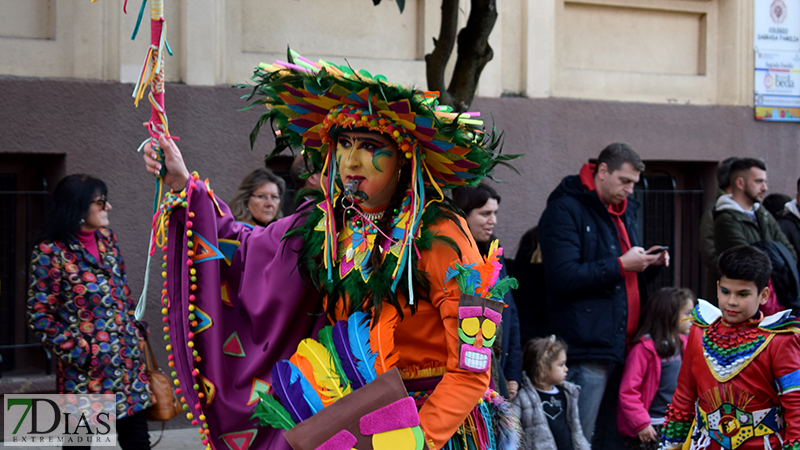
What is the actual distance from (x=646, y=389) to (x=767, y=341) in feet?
5.02

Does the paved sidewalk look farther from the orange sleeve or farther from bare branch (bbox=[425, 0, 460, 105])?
the orange sleeve

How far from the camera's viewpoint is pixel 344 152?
2889 mm

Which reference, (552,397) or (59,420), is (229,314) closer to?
(59,420)

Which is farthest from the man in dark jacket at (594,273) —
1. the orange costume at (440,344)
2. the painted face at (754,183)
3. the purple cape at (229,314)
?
the purple cape at (229,314)

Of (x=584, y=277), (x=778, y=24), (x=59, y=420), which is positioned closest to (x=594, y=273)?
(x=584, y=277)

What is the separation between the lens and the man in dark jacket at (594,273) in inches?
200

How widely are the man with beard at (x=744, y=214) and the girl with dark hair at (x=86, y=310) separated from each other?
411cm

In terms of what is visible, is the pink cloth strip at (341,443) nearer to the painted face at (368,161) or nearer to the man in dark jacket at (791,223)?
the painted face at (368,161)

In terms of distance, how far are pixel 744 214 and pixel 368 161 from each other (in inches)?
162

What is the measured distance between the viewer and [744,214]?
6.01 metres

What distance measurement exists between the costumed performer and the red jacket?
2496 millimetres

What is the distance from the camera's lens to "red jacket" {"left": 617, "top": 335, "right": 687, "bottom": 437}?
16.9ft

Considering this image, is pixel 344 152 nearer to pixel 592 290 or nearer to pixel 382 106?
pixel 382 106

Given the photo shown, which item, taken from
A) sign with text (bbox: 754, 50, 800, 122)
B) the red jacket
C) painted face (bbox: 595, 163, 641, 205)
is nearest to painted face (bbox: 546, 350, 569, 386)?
the red jacket
